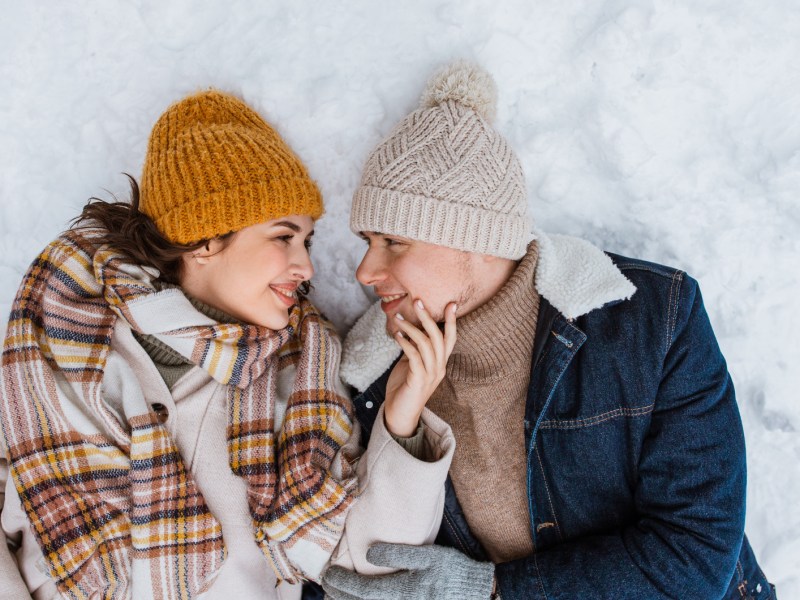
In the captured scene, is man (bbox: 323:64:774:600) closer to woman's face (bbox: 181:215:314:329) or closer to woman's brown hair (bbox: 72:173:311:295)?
→ woman's face (bbox: 181:215:314:329)

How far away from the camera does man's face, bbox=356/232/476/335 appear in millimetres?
2098

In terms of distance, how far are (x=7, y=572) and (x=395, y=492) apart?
132 centimetres

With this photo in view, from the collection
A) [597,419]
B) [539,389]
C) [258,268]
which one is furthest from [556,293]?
[258,268]

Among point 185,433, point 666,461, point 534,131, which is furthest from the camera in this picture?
point 534,131

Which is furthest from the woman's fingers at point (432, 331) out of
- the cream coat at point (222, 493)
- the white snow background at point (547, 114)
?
the white snow background at point (547, 114)

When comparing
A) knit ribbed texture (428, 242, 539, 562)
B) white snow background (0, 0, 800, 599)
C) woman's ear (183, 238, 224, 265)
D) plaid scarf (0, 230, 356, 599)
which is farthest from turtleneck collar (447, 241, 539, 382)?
woman's ear (183, 238, 224, 265)

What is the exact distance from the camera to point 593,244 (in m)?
2.48

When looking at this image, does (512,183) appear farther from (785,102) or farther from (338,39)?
(785,102)

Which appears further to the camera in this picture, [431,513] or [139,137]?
[139,137]

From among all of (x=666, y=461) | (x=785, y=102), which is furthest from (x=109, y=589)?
(x=785, y=102)

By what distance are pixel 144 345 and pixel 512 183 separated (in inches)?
55.6

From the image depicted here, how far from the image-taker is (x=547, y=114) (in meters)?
2.44

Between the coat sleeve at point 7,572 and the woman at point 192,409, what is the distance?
0.01 meters

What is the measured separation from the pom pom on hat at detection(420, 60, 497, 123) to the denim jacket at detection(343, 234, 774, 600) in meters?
0.51
